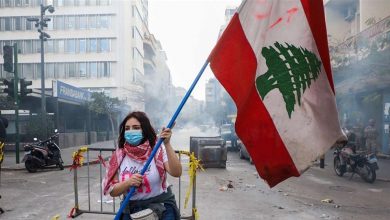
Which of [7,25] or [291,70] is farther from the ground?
[7,25]

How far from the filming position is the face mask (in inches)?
117

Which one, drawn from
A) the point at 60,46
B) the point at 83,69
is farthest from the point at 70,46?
the point at 83,69

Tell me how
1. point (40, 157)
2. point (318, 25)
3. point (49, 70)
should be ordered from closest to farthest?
point (318, 25), point (40, 157), point (49, 70)

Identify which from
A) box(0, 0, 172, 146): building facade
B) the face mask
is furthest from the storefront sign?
box(0, 0, 172, 146): building facade

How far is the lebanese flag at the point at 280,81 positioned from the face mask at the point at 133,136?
79 centimetres

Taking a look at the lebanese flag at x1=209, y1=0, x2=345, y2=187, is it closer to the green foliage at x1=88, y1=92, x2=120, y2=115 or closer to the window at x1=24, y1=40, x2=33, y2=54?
the green foliage at x1=88, y1=92, x2=120, y2=115

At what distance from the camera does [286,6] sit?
2.70m

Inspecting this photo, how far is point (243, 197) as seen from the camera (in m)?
7.56

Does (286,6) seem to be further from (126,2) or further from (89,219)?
(126,2)

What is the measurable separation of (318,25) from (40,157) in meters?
11.4

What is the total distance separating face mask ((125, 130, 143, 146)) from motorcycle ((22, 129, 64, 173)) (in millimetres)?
10095

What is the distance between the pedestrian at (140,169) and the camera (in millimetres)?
2891

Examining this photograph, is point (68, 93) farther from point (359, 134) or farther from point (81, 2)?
point (81, 2)

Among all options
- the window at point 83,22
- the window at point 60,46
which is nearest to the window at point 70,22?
the window at point 83,22
